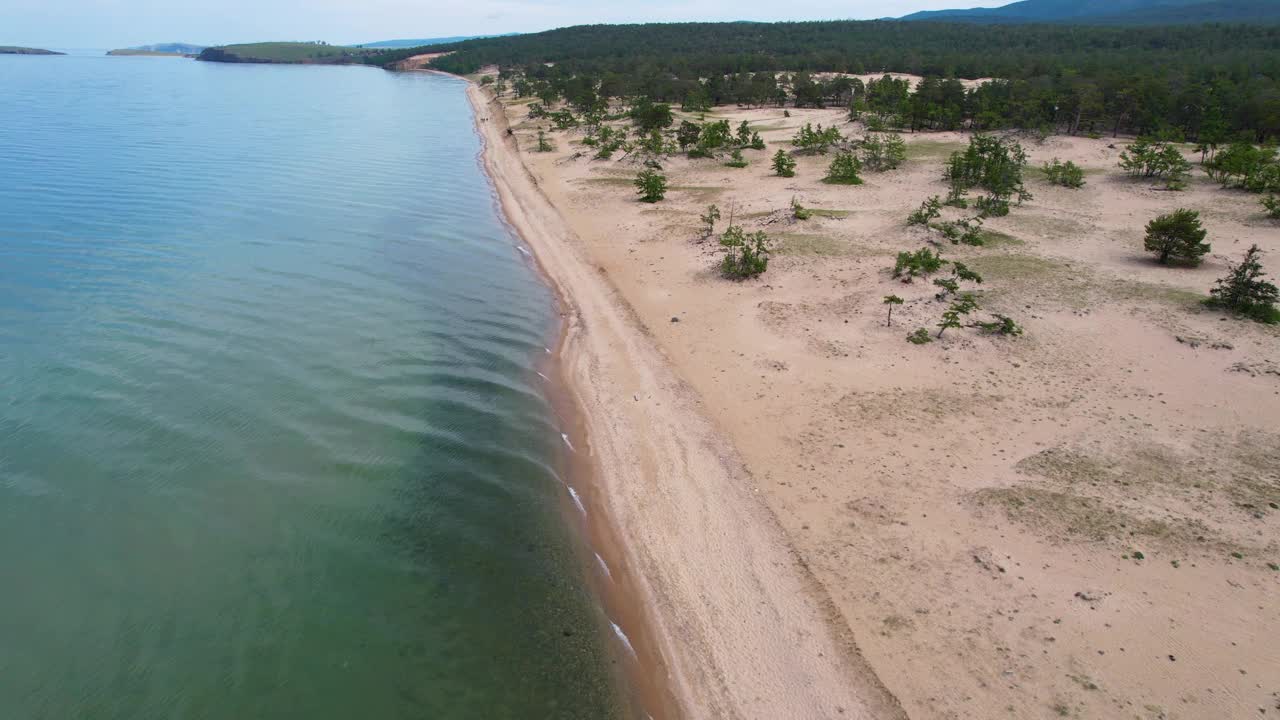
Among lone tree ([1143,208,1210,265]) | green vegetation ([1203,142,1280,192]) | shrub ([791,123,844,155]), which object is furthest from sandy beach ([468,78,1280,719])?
shrub ([791,123,844,155])

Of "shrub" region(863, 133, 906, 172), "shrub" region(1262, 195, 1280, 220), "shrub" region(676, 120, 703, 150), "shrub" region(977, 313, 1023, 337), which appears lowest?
"shrub" region(977, 313, 1023, 337)

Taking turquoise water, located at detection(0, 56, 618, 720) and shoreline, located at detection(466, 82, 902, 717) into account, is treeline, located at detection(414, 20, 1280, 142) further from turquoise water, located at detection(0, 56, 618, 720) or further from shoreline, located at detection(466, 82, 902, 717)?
turquoise water, located at detection(0, 56, 618, 720)

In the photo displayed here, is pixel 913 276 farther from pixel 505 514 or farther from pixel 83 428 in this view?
pixel 83 428

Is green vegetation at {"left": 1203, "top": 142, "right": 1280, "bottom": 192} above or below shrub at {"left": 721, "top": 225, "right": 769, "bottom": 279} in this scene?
above

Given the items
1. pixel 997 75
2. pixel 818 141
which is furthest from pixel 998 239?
pixel 997 75

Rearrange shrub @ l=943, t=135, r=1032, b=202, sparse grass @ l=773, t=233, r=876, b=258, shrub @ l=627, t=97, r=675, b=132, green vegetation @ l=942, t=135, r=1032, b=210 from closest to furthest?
1. sparse grass @ l=773, t=233, r=876, b=258
2. green vegetation @ l=942, t=135, r=1032, b=210
3. shrub @ l=943, t=135, r=1032, b=202
4. shrub @ l=627, t=97, r=675, b=132

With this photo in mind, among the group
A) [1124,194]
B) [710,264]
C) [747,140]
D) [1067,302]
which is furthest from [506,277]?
[1124,194]

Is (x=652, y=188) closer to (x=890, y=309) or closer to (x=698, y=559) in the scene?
(x=890, y=309)
